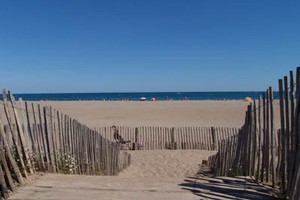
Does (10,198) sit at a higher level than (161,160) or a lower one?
higher

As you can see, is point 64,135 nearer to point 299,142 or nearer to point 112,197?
point 112,197

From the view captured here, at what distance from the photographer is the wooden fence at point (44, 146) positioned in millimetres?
4621

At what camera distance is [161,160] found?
11.3 meters

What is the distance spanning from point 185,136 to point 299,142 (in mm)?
10493

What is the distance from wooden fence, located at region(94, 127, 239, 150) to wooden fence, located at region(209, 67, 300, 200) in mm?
6742

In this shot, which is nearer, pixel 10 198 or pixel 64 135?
pixel 10 198

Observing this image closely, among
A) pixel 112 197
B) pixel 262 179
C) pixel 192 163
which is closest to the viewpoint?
pixel 112 197

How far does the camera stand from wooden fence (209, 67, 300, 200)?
355 cm

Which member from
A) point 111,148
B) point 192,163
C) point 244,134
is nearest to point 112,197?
point 244,134

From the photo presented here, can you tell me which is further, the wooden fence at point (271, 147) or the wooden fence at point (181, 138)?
the wooden fence at point (181, 138)

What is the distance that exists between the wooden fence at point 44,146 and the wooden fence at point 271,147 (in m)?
2.78

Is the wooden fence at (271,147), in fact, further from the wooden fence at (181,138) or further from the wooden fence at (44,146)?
the wooden fence at (181,138)

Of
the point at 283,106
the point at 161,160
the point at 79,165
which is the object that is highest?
the point at 283,106

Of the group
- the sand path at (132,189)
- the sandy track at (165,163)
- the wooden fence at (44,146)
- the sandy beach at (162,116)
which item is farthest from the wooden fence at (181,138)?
the sand path at (132,189)
